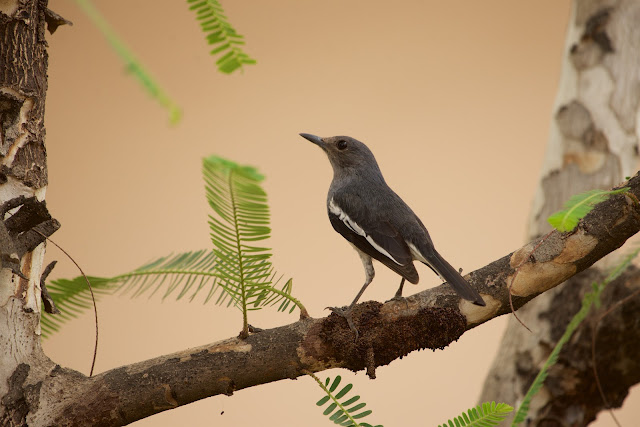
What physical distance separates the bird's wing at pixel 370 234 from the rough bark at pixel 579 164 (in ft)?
2.79

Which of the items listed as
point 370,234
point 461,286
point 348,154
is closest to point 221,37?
point 461,286

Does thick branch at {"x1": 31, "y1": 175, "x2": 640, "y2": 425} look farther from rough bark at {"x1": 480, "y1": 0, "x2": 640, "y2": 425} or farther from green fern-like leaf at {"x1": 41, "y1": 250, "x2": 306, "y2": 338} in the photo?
rough bark at {"x1": 480, "y1": 0, "x2": 640, "y2": 425}

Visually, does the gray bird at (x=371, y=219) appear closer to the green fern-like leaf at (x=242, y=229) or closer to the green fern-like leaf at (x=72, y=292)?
→ the green fern-like leaf at (x=242, y=229)

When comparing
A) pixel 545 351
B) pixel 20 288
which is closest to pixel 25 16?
pixel 20 288

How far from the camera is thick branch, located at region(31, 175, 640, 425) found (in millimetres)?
1314

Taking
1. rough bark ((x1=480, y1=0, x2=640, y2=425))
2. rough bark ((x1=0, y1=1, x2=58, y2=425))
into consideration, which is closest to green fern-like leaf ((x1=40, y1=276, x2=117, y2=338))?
rough bark ((x1=0, y1=1, x2=58, y2=425))

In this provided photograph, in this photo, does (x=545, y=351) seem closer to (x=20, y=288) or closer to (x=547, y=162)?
(x=547, y=162)

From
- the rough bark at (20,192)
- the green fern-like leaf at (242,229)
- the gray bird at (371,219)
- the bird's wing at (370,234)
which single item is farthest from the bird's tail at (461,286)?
the rough bark at (20,192)

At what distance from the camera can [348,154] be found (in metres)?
2.41

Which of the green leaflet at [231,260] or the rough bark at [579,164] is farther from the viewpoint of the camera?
the rough bark at [579,164]

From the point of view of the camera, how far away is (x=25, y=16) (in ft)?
4.27

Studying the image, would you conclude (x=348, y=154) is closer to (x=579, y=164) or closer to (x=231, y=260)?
(x=579, y=164)

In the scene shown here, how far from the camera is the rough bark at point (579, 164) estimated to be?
88.2 inches

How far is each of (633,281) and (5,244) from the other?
6.88 feet
